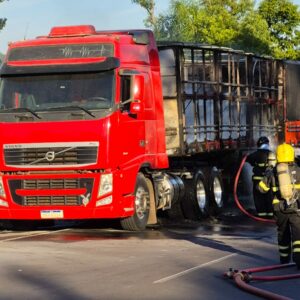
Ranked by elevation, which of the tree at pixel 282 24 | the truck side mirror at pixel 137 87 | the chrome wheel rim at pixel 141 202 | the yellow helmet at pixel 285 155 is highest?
the tree at pixel 282 24

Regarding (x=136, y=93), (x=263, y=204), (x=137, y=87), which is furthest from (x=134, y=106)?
(x=263, y=204)

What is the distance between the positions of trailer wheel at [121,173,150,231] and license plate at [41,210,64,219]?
1258 millimetres

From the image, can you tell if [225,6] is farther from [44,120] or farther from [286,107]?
[44,120]

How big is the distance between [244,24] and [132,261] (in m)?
32.7

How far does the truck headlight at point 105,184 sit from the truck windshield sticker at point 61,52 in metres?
2.10

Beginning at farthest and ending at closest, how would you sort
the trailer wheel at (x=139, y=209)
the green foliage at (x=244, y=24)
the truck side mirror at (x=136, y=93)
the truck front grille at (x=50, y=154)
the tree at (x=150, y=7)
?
the tree at (x=150, y=7), the green foliage at (x=244, y=24), the trailer wheel at (x=139, y=209), the truck side mirror at (x=136, y=93), the truck front grille at (x=50, y=154)

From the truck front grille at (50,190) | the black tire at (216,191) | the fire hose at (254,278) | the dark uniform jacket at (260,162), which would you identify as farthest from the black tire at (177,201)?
the fire hose at (254,278)

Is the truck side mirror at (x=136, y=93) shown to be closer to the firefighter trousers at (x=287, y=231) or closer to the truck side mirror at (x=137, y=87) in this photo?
the truck side mirror at (x=137, y=87)

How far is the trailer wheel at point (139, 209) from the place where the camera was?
509 inches

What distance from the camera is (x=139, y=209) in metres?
13.1

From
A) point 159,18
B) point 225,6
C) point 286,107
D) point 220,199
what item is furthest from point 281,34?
point 220,199

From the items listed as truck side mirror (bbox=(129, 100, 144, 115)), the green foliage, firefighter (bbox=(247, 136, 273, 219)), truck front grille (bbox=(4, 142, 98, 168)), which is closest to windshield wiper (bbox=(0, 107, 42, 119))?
truck front grille (bbox=(4, 142, 98, 168))

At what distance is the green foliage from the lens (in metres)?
40.0

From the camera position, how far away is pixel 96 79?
12344mm
